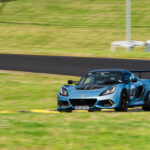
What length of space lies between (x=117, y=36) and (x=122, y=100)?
2461 cm

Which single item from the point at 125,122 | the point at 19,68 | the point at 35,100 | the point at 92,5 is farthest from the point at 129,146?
the point at 92,5

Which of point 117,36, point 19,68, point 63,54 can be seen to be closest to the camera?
point 19,68

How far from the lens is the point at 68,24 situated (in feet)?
129

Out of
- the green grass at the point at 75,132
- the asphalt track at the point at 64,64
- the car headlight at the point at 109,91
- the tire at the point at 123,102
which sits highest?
the green grass at the point at 75,132

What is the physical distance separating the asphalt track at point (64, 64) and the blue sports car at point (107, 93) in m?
7.32

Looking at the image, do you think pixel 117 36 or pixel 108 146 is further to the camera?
pixel 117 36

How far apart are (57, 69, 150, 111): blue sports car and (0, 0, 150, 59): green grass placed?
16961mm

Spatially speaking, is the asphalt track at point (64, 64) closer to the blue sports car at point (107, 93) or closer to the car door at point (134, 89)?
the car door at point (134, 89)

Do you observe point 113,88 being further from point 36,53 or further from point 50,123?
point 36,53

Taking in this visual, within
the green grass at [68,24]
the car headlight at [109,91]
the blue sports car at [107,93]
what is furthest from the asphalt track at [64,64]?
the car headlight at [109,91]

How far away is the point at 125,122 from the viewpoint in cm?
773

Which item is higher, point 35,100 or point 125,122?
point 125,122

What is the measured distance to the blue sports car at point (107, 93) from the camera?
1103 centimetres

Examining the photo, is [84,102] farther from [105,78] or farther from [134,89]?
[134,89]
